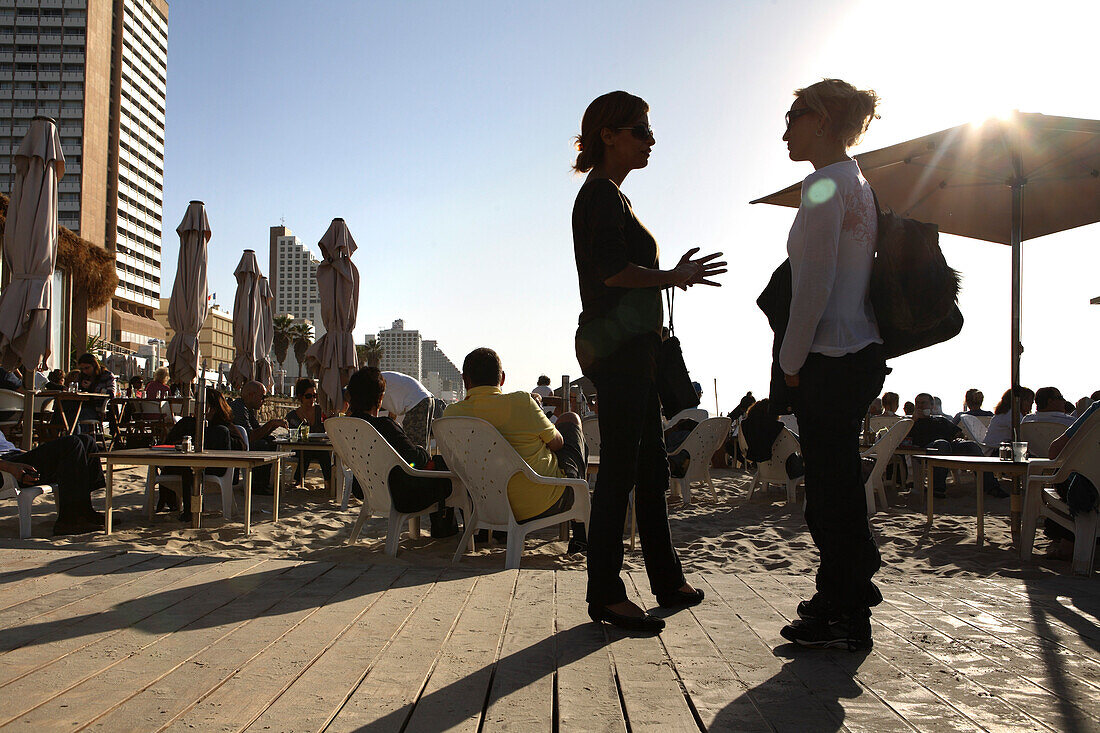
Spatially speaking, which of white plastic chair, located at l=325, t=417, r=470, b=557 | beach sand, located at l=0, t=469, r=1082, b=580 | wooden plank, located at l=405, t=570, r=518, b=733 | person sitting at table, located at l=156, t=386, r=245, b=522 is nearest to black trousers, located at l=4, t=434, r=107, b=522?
beach sand, located at l=0, t=469, r=1082, b=580

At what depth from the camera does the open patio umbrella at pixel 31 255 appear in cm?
718

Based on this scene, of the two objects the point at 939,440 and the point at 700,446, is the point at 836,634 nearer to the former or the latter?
the point at 700,446

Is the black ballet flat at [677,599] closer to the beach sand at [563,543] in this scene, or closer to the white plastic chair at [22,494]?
the beach sand at [563,543]

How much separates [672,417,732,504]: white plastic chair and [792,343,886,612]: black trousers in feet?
17.0

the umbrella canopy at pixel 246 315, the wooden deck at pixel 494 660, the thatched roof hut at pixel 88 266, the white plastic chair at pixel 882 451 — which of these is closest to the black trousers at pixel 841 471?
the wooden deck at pixel 494 660

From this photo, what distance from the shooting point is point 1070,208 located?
6098 mm

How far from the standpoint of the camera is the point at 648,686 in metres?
1.75

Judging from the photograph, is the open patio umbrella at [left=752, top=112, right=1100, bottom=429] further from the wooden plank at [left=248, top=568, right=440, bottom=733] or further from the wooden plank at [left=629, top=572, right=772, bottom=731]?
the wooden plank at [left=248, top=568, right=440, bottom=733]

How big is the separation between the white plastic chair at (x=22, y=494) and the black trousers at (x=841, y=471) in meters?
4.55

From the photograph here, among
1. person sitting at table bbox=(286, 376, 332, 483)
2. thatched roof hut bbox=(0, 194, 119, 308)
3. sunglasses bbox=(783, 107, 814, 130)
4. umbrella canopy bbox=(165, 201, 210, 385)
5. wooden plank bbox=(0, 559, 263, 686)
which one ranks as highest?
thatched roof hut bbox=(0, 194, 119, 308)

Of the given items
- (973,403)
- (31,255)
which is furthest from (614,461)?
(973,403)

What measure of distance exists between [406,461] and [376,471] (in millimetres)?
190

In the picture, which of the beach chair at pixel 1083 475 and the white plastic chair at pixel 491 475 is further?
the beach chair at pixel 1083 475

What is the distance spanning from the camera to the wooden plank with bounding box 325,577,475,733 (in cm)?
152
